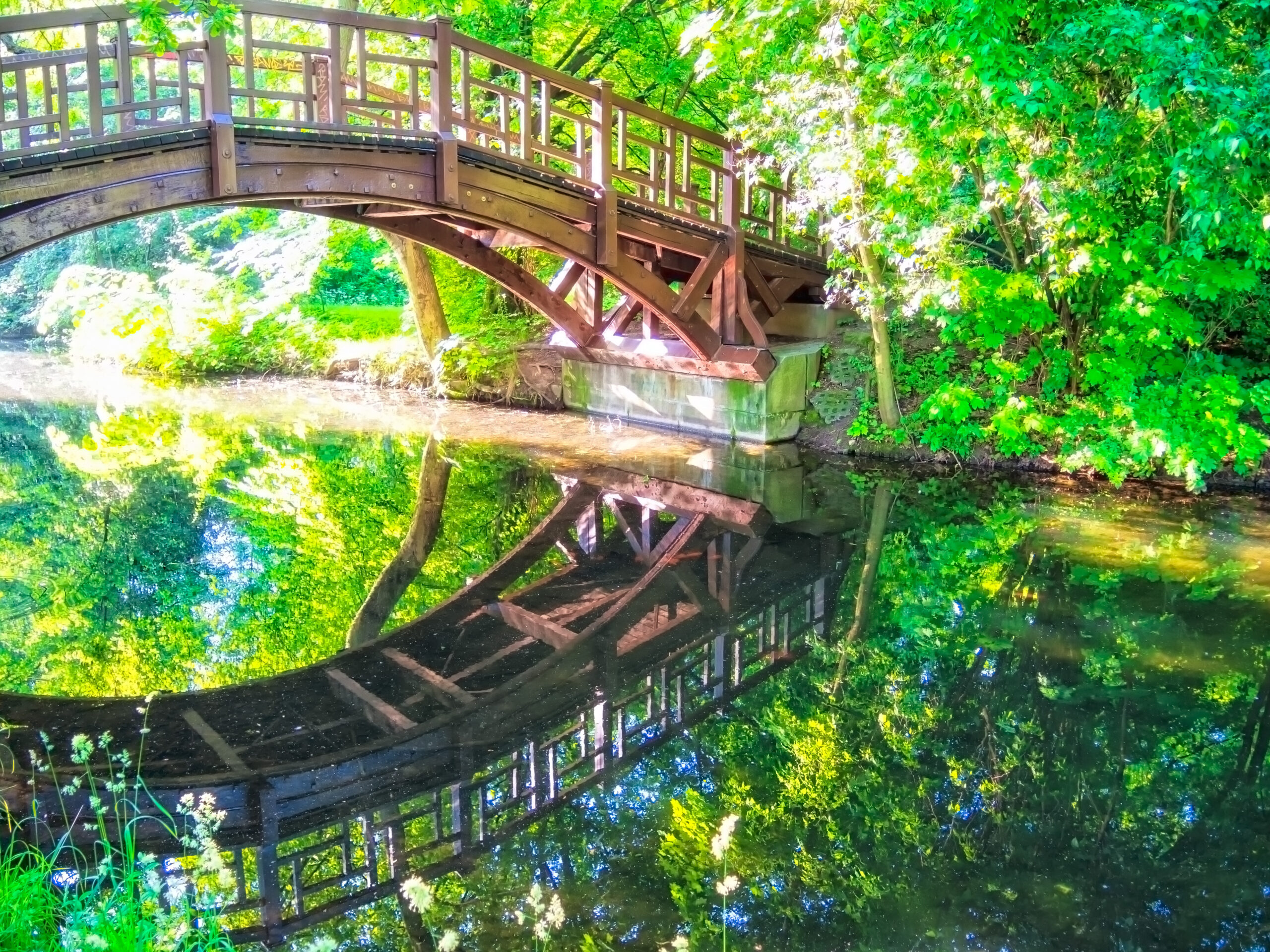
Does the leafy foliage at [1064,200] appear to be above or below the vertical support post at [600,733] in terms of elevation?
above

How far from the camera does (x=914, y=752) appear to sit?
479 centimetres

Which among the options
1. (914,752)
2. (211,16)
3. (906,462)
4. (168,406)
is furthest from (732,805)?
(168,406)

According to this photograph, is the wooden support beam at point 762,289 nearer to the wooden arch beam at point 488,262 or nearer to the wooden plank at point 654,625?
the wooden arch beam at point 488,262

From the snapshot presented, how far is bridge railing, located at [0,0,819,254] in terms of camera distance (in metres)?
7.04

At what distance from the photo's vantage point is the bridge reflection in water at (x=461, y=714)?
399 cm

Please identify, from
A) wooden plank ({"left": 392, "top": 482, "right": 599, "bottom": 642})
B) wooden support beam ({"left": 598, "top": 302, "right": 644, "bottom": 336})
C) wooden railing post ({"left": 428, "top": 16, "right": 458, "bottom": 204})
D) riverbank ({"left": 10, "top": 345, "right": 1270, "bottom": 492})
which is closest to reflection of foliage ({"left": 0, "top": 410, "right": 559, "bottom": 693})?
wooden plank ({"left": 392, "top": 482, "right": 599, "bottom": 642})

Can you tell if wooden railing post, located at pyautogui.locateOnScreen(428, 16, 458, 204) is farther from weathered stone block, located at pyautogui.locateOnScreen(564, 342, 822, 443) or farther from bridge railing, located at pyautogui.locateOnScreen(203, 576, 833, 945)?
bridge railing, located at pyautogui.locateOnScreen(203, 576, 833, 945)

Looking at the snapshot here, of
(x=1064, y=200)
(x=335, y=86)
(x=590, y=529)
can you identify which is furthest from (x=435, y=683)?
(x=1064, y=200)

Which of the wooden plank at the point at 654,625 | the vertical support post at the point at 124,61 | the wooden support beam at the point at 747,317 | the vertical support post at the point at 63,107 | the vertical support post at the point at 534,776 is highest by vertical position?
the vertical support post at the point at 124,61

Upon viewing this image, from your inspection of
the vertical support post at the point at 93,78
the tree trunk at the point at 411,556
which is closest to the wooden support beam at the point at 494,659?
the tree trunk at the point at 411,556

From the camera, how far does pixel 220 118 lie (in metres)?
7.70

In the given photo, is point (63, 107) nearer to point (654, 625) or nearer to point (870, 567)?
point (654, 625)

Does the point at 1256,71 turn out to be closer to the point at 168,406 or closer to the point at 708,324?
the point at 708,324

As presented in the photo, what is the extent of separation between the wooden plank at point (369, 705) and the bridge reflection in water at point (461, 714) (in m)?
0.01
